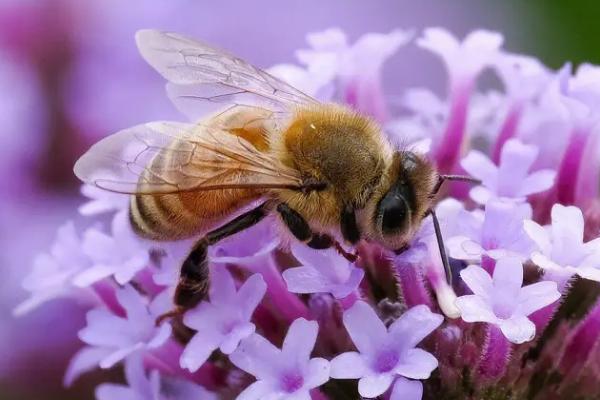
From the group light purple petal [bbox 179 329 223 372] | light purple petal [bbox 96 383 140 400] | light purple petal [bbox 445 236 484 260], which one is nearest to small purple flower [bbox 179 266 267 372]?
light purple petal [bbox 179 329 223 372]

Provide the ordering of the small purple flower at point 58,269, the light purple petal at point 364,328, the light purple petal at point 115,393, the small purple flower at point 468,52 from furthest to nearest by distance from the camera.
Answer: the small purple flower at point 468,52 < the small purple flower at point 58,269 < the light purple petal at point 115,393 < the light purple petal at point 364,328

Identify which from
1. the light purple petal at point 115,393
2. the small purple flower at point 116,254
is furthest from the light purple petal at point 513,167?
the light purple petal at point 115,393

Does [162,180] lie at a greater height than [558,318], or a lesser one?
greater

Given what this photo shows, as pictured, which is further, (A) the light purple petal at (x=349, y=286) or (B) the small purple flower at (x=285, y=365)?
(A) the light purple petal at (x=349, y=286)

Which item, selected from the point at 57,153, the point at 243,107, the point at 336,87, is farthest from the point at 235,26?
the point at 243,107

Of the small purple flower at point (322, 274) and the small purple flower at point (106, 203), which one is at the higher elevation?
the small purple flower at point (322, 274)

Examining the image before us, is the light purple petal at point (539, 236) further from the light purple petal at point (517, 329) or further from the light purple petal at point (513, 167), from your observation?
the light purple petal at point (513, 167)

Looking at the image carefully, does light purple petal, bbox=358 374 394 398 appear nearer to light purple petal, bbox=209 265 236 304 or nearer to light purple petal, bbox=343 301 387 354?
light purple petal, bbox=343 301 387 354

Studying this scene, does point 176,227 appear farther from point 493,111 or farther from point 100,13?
point 100,13
